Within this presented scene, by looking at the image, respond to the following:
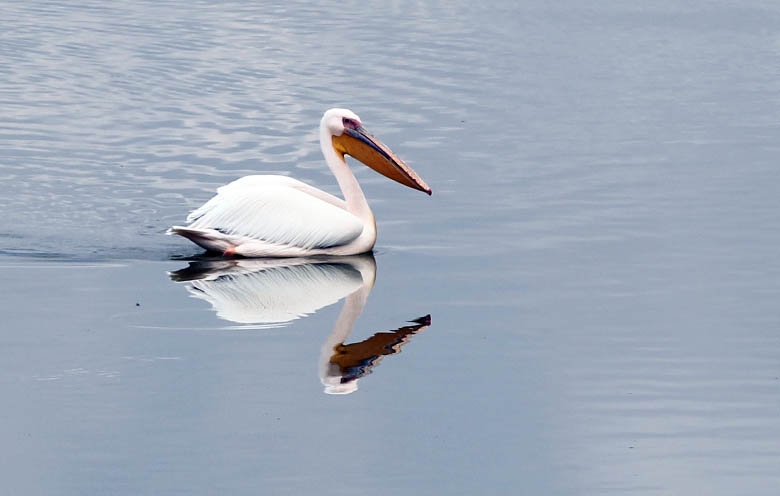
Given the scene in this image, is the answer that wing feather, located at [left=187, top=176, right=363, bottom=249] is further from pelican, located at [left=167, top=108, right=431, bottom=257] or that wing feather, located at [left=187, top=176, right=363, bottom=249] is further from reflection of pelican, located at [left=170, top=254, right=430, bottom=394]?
reflection of pelican, located at [left=170, top=254, right=430, bottom=394]

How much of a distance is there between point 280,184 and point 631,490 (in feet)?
13.3

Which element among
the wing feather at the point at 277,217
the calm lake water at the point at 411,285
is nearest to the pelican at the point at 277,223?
the wing feather at the point at 277,217

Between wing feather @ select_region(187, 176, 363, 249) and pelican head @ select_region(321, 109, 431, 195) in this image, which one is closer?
wing feather @ select_region(187, 176, 363, 249)

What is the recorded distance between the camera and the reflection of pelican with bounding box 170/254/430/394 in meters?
6.82

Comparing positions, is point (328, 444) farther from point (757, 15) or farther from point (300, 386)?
point (757, 15)

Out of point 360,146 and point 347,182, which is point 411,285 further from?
point 360,146

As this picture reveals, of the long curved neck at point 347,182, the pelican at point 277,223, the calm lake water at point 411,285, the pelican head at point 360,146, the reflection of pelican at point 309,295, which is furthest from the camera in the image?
the pelican head at point 360,146

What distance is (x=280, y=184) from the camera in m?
8.95

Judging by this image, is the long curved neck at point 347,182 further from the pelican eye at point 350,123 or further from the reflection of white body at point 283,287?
the reflection of white body at point 283,287

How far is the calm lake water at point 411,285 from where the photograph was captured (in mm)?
5637

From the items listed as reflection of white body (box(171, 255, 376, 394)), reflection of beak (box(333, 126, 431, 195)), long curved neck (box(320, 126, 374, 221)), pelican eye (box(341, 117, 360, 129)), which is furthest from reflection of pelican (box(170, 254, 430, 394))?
pelican eye (box(341, 117, 360, 129))

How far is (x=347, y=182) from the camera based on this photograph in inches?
368

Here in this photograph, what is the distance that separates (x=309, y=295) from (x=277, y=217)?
92 cm

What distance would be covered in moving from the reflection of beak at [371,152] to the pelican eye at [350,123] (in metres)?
0.02
